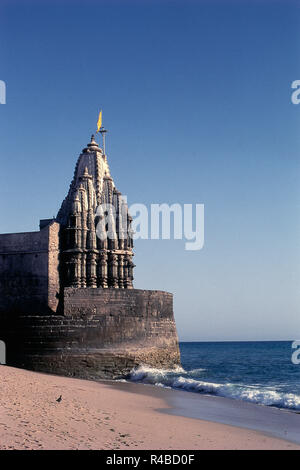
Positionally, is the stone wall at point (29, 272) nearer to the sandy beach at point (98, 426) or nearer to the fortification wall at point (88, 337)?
the fortification wall at point (88, 337)

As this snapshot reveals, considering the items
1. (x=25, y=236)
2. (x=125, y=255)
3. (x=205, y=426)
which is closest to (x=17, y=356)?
(x=25, y=236)

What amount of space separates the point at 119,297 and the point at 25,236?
6198 mm

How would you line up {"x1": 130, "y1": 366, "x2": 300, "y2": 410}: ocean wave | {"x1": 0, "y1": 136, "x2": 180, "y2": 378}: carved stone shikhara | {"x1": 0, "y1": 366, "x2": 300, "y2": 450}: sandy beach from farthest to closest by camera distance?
1. {"x1": 0, "y1": 136, "x2": 180, "y2": 378}: carved stone shikhara
2. {"x1": 130, "y1": 366, "x2": 300, "y2": 410}: ocean wave
3. {"x1": 0, "y1": 366, "x2": 300, "y2": 450}: sandy beach

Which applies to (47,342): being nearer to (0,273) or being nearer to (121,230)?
(0,273)

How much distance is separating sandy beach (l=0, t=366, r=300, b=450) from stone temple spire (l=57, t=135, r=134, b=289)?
12.4 m

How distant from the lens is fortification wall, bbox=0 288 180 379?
2517cm

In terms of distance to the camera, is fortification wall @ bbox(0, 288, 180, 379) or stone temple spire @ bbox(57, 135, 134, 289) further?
stone temple spire @ bbox(57, 135, 134, 289)

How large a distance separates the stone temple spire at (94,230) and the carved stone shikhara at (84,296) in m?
0.06

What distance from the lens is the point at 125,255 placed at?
103ft

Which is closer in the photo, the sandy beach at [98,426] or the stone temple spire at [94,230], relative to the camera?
the sandy beach at [98,426]

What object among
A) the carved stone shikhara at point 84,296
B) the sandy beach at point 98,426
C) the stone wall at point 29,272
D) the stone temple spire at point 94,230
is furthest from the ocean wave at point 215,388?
the stone wall at point 29,272

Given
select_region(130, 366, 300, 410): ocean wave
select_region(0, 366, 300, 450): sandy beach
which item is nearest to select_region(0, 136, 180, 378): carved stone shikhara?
select_region(130, 366, 300, 410): ocean wave

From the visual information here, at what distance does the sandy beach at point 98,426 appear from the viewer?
10289 millimetres

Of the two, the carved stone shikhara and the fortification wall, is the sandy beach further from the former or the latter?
the carved stone shikhara
